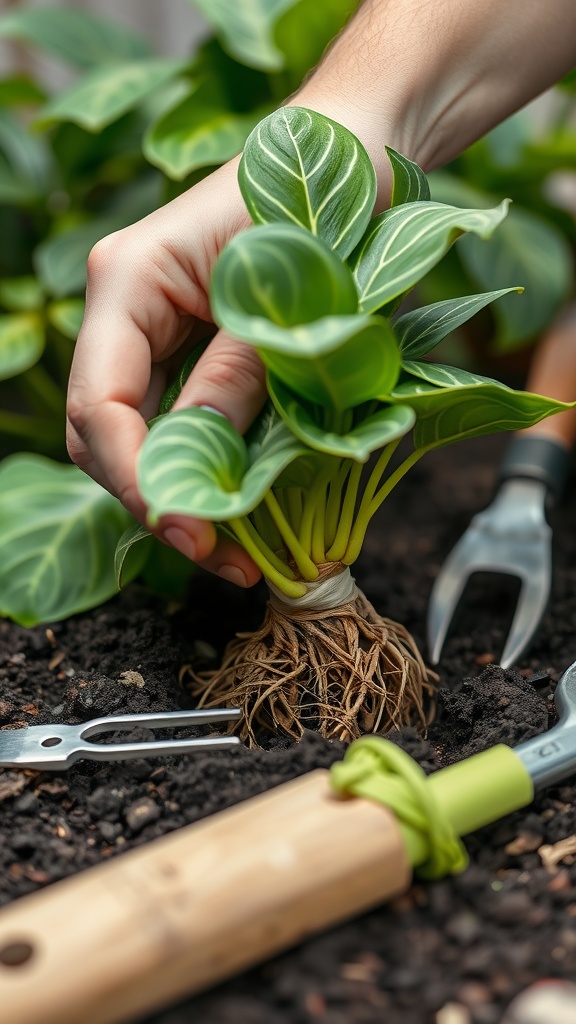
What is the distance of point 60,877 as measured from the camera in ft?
2.30

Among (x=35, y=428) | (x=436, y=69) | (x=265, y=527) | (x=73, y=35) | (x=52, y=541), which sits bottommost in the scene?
(x=35, y=428)

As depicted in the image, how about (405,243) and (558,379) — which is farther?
(558,379)

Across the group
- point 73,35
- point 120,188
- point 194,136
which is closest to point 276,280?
point 194,136

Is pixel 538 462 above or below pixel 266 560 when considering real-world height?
below

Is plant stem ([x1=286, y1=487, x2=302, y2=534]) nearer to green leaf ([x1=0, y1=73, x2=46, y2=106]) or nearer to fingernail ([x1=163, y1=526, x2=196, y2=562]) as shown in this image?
fingernail ([x1=163, y1=526, x2=196, y2=562])

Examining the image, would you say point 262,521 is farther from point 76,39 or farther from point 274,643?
point 76,39

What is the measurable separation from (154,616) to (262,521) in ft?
0.80

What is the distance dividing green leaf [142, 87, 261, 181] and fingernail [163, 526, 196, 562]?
728mm

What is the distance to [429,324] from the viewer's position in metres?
0.83

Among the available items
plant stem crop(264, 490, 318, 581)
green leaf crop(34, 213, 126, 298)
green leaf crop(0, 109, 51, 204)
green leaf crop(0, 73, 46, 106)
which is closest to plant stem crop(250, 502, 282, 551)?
plant stem crop(264, 490, 318, 581)

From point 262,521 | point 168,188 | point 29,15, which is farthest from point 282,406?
point 29,15

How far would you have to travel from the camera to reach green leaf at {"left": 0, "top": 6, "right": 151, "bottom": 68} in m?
1.69

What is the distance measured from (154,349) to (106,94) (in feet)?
2.54

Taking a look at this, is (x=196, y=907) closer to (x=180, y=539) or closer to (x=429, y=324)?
(x=180, y=539)
